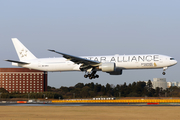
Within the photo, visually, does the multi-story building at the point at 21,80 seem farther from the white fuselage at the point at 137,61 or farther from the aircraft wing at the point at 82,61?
the aircraft wing at the point at 82,61

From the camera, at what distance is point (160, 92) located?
144750 mm

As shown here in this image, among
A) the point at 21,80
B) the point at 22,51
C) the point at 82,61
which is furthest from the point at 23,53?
the point at 21,80

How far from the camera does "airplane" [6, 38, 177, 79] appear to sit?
5438 cm

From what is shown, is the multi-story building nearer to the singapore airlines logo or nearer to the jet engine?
the singapore airlines logo

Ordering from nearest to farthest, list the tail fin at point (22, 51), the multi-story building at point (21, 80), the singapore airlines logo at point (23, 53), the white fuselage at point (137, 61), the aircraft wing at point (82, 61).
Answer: the white fuselage at point (137, 61) → the aircraft wing at point (82, 61) → the tail fin at point (22, 51) → the singapore airlines logo at point (23, 53) → the multi-story building at point (21, 80)

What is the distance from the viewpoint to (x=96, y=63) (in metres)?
56.8

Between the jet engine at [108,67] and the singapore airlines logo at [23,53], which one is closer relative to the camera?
the jet engine at [108,67]

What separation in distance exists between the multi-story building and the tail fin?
102206mm

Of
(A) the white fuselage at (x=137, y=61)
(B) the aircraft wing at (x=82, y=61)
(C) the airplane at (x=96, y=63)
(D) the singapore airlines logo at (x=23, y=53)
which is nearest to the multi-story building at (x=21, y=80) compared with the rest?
(D) the singapore airlines logo at (x=23, y=53)

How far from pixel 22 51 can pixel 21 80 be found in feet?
352

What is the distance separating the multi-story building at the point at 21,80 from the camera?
555 feet

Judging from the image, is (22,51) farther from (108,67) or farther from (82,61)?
(108,67)

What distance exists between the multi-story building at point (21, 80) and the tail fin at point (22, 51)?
10221cm

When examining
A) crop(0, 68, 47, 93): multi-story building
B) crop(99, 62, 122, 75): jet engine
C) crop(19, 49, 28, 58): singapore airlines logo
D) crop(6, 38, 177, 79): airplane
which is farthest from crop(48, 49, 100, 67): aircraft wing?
crop(0, 68, 47, 93): multi-story building
